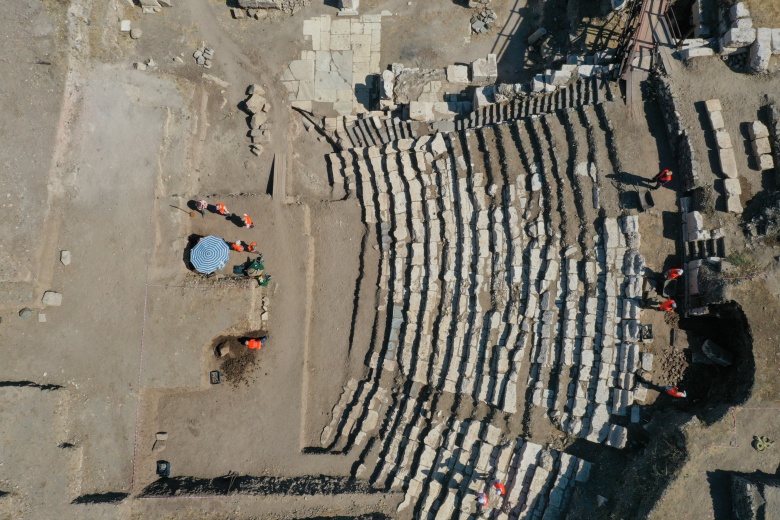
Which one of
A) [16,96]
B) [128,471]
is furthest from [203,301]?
[16,96]

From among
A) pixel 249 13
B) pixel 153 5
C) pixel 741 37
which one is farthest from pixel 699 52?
pixel 153 5

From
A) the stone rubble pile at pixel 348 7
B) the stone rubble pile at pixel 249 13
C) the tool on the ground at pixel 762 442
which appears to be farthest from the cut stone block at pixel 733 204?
the stone rubble pile at pixel 249 13

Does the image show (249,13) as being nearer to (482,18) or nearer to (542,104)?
(482,18)

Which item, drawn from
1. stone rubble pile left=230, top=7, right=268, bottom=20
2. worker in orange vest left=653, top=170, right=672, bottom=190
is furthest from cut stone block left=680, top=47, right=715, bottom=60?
stone rubble pile left=230, top=7, right=268, bottom=20

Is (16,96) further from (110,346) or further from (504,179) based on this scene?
(504,179)

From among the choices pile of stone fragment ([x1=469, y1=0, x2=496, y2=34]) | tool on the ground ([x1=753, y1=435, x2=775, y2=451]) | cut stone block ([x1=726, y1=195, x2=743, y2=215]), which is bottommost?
tool on the ground ([x1=753, y1=435, x2=775, y2=451])

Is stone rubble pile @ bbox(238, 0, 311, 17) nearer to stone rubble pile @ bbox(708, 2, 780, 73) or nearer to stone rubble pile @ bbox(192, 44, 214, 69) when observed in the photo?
stone rubble pile @ bbox(192, 44, 214, 69)

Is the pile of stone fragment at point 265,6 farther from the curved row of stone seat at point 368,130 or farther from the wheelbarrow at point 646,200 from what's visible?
the wheelbarrow at point 646,200
